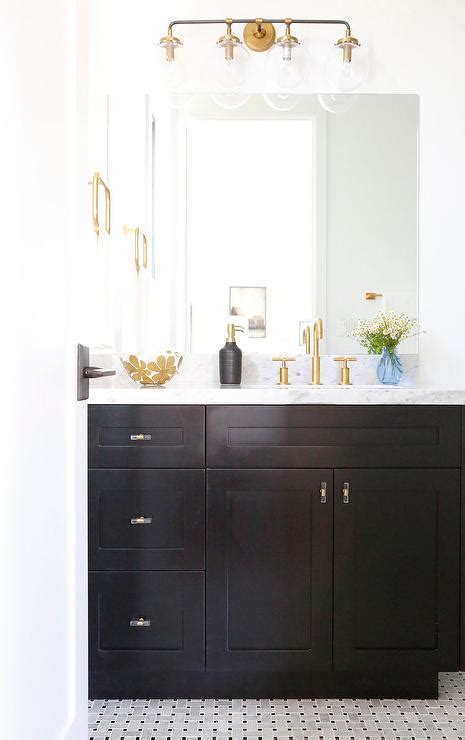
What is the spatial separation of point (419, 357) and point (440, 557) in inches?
32.5

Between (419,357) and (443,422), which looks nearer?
(443,422)

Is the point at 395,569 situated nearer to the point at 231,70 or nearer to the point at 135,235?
the point at 135,235

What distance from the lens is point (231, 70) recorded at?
2.27m

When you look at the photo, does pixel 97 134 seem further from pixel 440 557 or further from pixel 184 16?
pixel 440 557

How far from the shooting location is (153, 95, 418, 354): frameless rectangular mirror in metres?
2.30

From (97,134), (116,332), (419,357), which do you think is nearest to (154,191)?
(97,134)

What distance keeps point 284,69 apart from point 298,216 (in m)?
0.57

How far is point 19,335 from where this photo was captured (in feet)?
2.65

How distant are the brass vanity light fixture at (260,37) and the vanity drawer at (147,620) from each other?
6.23 ft

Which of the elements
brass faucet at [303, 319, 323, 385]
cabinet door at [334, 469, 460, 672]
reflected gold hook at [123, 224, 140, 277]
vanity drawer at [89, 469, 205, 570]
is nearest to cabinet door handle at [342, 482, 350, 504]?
cabinet door at [334, 469, 460, 672]

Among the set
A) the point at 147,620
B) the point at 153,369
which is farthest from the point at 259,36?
the point at 147,620

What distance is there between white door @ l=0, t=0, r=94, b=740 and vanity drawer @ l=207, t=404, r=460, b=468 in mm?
697

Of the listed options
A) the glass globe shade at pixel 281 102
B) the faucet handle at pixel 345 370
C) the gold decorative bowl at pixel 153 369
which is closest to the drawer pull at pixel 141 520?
the gold decorative bowl at pixel 153 369

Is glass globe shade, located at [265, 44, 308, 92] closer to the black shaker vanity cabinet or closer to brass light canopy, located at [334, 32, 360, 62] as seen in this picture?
brass light canopy, located at [334, 32, 360, 62]
